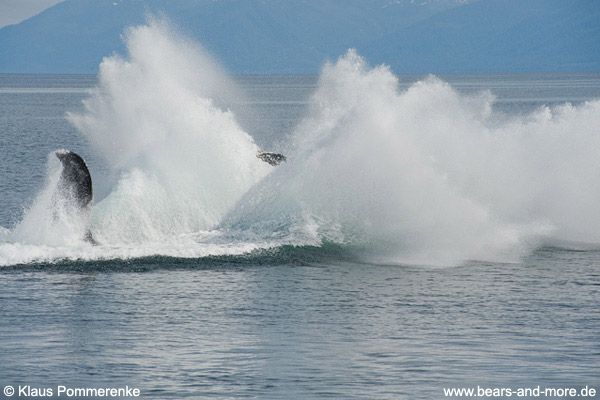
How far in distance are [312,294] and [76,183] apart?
8951 millimetres

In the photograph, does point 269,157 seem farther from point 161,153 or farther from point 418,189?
point 418,189

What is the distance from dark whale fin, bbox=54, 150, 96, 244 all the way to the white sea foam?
63 cm

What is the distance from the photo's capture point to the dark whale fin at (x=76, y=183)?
86.1 feet

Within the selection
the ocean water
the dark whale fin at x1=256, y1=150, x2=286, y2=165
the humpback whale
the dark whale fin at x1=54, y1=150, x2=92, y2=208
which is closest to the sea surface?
the ocean water

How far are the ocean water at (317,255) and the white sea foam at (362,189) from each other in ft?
0.23

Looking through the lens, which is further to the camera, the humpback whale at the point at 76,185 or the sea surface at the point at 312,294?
the humpback whale at the point at 76,185

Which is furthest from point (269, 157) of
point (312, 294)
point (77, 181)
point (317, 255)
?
point (312, 294)

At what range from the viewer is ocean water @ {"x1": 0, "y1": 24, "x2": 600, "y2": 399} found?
15883 mm

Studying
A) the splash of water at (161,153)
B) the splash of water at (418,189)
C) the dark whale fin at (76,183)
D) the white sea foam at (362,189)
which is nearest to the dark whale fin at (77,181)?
the dark whale fin at (76,183)

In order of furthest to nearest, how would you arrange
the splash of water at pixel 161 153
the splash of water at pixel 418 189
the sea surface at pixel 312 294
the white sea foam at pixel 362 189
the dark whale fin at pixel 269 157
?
the dark whale fin at pixel 269 157 < the splash of water at pixel 161 153 < the splash of water at pixel 418 189 < the white sea foam at pixel 362 189 < the sea surface at pixel 312 294

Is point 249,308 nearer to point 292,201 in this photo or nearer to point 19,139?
point 292,201

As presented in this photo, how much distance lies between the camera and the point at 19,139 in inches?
2953

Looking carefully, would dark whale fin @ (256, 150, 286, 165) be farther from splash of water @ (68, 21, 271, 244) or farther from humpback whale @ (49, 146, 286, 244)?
humpback whale @ (49, 146, 286, 244)

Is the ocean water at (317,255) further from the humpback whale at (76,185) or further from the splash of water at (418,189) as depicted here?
the humpback whale at (76,185)
